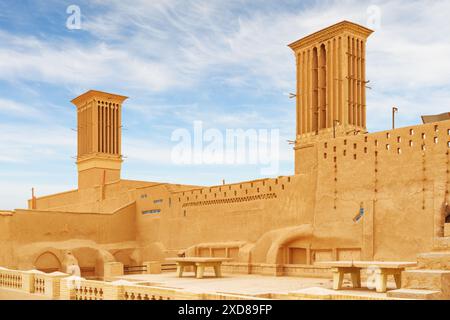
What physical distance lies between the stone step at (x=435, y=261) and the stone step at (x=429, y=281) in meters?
0.90

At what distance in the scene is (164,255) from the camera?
36.0 meters

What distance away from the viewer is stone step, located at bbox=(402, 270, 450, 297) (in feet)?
39.7

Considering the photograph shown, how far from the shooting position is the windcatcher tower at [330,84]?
34938 millimetres

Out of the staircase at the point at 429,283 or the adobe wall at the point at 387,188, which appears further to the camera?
the adobe wall at the point at 387,188

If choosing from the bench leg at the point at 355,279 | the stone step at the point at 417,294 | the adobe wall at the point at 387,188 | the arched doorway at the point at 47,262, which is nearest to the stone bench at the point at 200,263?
the adobe wall at the point at 387,188

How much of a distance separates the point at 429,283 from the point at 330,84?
24.6 meters

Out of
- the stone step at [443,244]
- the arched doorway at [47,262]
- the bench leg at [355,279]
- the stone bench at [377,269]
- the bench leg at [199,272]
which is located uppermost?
the stone step at [443,244]

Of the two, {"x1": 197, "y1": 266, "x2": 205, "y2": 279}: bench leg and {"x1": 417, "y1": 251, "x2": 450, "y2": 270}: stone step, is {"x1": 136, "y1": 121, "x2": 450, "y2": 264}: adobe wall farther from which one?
{"x1": 417, "y1": 251, "x2": 450, "y2": 270}: stone step

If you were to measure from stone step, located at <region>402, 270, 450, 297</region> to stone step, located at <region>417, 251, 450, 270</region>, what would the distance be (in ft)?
2.95

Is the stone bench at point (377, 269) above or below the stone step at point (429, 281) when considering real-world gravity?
below

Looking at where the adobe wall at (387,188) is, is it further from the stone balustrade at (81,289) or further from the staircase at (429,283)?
the stone balustrade at (81,289)

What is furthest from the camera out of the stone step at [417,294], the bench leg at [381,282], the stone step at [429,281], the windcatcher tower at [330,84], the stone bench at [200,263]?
the windcatcher tower at [330,84]

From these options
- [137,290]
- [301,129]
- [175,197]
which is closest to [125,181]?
[175,197]

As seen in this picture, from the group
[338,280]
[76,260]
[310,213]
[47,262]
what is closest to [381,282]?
A: [338,280]
